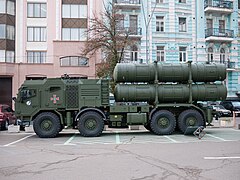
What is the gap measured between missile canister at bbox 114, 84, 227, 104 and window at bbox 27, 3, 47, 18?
22605mm

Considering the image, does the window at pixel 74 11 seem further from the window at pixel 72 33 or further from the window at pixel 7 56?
the window at pixel 7 56

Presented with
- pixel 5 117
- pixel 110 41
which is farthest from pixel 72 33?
pixel 5 117

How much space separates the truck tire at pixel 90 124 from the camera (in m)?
14.5

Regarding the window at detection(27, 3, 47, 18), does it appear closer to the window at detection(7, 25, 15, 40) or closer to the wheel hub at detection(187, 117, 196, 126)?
the window at detection(7, 25, 15, 40)

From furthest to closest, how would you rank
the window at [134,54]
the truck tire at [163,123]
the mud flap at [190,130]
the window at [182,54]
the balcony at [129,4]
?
1. the window at [182,54]
2. the window at [134,54]
3. the balcony at [129,4]
4. the truck tire at [163,123]
5. the mud flap at [190,130]

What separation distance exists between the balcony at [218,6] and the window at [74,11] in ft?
47.4

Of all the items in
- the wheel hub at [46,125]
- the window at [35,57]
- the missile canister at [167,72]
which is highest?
the window at [35,57]

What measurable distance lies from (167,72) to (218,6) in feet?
78.8

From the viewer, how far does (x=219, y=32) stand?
35844 mm

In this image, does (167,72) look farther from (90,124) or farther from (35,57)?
(35,57)

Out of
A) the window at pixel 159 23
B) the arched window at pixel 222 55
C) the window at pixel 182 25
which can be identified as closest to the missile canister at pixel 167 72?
the window at pixel 159 23

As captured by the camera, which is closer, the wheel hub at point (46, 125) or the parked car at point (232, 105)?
the wheel hub at point (46, 125)

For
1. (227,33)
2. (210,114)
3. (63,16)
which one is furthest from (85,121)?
(227,33)

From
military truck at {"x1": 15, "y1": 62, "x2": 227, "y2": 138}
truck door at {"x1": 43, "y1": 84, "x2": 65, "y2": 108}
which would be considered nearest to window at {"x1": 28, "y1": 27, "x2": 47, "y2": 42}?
military truck at {"x1": 15, "y1": 62, "x2": 227, "y2": 138}
